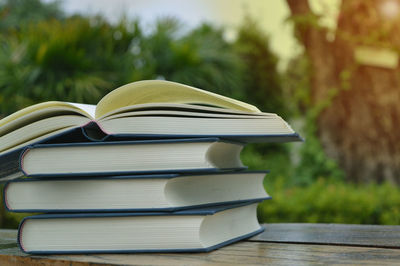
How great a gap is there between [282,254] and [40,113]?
0.59 meters

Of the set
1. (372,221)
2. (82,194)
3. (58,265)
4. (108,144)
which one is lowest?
(372,221)

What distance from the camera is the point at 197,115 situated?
1.06 meters

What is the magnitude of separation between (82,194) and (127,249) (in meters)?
0.15

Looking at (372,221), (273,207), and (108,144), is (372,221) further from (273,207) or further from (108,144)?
(108,144)

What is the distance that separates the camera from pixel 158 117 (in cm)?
104

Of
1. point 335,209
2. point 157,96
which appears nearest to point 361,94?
point 335,209

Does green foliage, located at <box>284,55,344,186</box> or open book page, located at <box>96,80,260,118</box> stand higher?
open book page, located at <box>96,80,260,118</box>

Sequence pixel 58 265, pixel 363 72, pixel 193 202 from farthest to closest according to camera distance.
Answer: pixel 363 72 < pixel 193 202 < pixel 58 265

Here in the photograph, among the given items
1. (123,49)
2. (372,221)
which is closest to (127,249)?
(372,221)

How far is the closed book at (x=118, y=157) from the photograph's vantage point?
101cm

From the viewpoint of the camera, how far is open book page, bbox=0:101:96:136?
106cm

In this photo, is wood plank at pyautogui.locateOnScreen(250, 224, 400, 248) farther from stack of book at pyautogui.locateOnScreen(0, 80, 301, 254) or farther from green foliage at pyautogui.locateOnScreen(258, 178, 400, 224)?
green foliage at pyautogui.locateOnScreen(258, 178, 400, 224)

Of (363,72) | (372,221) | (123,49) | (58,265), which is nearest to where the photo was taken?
(58,265)

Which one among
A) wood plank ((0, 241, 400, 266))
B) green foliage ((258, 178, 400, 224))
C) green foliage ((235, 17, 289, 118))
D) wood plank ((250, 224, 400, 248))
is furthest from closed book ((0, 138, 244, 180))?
green foliage ((235, 17, 289, 118))
